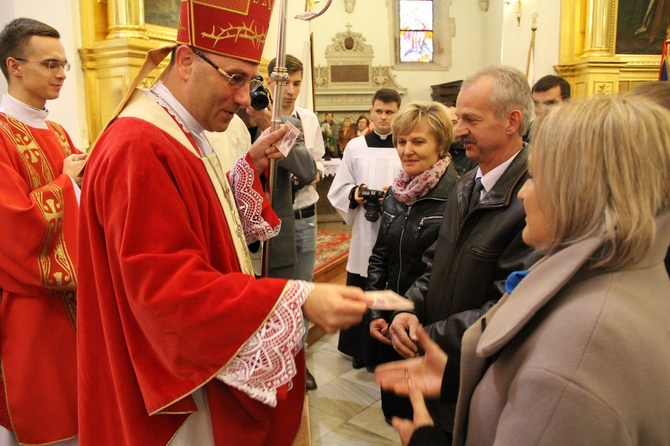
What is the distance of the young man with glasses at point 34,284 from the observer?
2172mm

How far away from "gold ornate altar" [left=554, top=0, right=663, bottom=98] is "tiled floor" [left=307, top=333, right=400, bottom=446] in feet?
20.4

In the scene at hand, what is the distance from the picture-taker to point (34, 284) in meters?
2.20

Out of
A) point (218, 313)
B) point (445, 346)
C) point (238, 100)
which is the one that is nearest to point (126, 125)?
point (238, 100)

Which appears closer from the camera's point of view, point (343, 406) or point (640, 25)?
A: point (343, 406)

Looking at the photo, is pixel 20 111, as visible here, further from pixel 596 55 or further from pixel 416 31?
pixel 416 31

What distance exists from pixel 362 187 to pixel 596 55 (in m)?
6.15

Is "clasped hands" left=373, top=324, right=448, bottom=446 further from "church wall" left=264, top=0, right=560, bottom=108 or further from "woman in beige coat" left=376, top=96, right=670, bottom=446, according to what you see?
"church wall" left=264, top=0, right=560, bottom=108

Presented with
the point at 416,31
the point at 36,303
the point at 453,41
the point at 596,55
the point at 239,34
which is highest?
the point at 416,31

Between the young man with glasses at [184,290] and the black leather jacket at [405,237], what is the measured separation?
4.11 ft

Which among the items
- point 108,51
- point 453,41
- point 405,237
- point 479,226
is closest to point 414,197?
point 405,237

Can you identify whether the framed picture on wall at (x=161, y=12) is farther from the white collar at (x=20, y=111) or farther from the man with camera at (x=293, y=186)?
the white collar at (x=20, y=111)

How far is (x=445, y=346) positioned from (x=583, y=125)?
1.09 m

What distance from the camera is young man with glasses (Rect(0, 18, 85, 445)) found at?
2172 mm

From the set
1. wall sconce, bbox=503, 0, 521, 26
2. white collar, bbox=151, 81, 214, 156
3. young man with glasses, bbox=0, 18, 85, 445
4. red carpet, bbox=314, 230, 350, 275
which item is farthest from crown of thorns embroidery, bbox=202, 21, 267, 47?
wall sconce, bbox=503, 0, 521, 26
